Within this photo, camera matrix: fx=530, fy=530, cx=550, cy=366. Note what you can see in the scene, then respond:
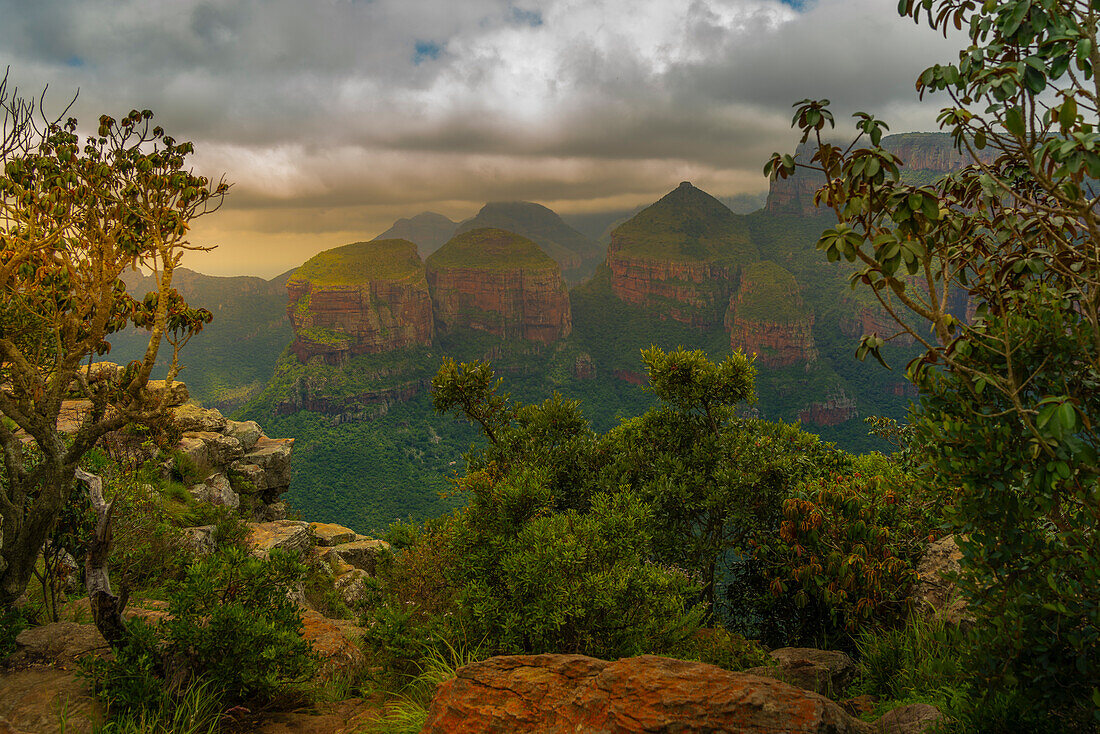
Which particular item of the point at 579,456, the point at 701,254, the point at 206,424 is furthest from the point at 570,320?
the point at 579,456

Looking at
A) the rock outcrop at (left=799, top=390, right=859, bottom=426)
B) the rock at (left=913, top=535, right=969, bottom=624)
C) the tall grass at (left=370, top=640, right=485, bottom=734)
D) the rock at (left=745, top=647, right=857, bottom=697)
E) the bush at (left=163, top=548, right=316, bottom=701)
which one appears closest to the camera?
the tall grass at (left=370, top=640, right=485, bottom=734)

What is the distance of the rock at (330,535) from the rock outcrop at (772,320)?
119 m

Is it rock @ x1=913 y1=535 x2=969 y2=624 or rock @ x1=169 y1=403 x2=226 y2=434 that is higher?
rock @ x1=169 y1=403 x2=226 y2=434

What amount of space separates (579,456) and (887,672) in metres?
6.33

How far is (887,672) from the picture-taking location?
7.91 meters

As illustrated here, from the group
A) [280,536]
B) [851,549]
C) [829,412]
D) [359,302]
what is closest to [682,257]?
[829,412]

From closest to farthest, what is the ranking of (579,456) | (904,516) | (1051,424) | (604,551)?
(1051,424)
(604,551)
(904,516)
(579,456)

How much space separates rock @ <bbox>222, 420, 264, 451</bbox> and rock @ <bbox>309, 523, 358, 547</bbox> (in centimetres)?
566

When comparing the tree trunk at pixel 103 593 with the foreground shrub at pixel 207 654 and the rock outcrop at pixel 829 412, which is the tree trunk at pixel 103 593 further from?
the rock outcrop at pixel 829 412

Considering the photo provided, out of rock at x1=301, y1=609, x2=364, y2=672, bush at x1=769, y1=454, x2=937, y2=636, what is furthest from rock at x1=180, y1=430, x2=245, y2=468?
bush at x1=769, y1=454, x2=937, y2=636

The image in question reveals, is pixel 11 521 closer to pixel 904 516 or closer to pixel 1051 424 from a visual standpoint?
pixel 1051 424

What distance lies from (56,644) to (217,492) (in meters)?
16.5

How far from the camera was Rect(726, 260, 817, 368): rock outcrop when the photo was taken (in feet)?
438

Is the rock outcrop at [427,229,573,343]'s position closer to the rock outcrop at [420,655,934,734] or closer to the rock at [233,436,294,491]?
the rock at [233,436,294,491]
